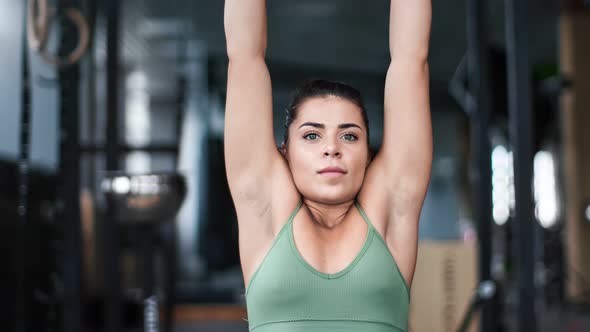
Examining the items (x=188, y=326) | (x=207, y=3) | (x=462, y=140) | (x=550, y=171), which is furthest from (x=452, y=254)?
(x=462, y=140)

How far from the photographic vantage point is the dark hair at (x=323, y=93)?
81cm

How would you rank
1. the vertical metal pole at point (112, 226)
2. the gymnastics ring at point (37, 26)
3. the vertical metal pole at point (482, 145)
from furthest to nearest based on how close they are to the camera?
the vertical metal pole at point (112, 226) → the vertical metal pole at point (482, 145) → the gymnastics ring at point (37, 26)

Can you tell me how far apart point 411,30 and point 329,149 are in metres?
0.20

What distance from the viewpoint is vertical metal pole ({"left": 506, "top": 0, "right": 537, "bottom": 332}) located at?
1.93m

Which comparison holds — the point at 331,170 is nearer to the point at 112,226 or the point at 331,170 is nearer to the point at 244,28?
the point at 244,28

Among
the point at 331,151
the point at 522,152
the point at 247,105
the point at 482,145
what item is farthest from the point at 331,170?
the point at 482,145

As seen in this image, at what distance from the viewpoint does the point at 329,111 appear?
0.80 meters

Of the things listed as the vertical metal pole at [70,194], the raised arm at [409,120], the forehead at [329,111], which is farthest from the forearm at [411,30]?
the vertical metal pole at [70,194]

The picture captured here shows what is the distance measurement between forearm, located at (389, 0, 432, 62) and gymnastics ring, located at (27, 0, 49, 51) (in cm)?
87

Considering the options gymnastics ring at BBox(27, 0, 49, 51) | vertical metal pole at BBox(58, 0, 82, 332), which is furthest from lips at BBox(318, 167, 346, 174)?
vertical metal pole at BBox(58, 0, 82, 332)

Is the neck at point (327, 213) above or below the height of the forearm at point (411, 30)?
below

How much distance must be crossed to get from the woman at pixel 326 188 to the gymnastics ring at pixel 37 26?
2.46 feet

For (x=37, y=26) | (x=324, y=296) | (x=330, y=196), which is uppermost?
(x=37, y=26)

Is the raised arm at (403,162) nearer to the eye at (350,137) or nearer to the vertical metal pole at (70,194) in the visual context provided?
the eye at (350,137)
